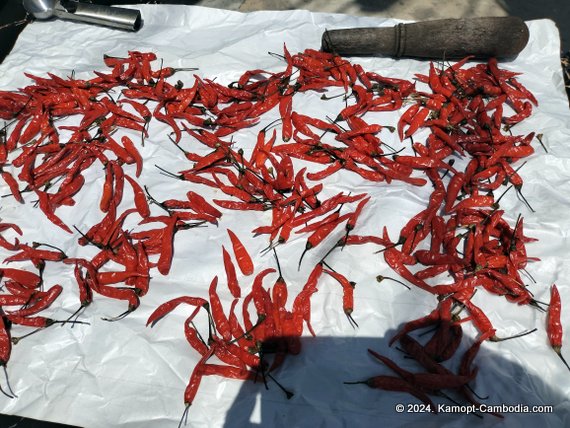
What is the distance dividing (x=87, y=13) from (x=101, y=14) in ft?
0.61

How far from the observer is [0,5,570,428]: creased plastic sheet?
2699 mm

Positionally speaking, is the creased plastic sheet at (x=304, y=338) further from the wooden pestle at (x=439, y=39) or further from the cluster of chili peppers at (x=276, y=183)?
the wooden pestle at (x=439, y=39)

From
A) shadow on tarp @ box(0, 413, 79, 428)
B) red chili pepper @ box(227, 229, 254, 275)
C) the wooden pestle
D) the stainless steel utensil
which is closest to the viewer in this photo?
shadow on tarp @ box(0, 413, 79, 428)

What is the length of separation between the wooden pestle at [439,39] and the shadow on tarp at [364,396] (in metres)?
3.29

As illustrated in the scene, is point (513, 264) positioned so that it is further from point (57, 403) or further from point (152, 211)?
point (57, 403)

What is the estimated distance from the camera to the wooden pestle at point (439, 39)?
14.5 ft

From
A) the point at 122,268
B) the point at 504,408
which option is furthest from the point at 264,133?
the point at 504,408

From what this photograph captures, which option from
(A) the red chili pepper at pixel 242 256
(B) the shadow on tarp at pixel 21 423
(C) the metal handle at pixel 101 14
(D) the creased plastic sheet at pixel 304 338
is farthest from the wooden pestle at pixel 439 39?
(B) the shadow on tarp at pixel 21 423

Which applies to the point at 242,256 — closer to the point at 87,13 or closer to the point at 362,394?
the point at 362,394

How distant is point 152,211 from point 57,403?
5.43 ft

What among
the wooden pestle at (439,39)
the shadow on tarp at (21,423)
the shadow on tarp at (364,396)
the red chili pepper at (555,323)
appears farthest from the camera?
the wooden pestle at (439,39)

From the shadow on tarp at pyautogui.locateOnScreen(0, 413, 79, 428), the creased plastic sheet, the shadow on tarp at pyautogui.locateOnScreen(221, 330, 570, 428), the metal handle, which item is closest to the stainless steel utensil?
the metal handle

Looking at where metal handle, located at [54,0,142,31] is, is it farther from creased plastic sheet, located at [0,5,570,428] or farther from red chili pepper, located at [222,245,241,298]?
red chili pepper, located at [222,245,241,298]

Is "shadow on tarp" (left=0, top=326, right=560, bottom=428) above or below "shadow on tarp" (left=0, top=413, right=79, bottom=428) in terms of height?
above
